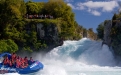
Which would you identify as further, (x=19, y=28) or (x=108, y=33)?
(x=108, y=33)

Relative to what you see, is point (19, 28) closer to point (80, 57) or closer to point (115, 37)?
point (80, 57)

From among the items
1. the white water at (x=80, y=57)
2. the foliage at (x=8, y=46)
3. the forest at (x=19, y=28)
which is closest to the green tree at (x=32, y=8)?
the forest at (x=19, y=28)

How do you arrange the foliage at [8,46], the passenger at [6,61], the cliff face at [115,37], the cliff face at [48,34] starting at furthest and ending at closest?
the cliff face at [48,34] → the cliff face at [115,37] → the foliage at [8,46] → the passenger at [6,61]

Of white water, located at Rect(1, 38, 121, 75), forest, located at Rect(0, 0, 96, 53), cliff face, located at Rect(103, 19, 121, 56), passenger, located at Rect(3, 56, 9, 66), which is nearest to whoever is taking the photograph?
passenger, located at Rect(3, 56, 9, 66)

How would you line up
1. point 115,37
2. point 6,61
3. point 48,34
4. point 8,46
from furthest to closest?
point 48,34 → point 115,37 → point 8,46 → point 6,61

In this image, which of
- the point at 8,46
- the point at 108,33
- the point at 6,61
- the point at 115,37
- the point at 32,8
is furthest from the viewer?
the point at 32,8

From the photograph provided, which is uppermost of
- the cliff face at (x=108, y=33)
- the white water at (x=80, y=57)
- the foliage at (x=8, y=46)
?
the cliff face at (x=108, y=33)

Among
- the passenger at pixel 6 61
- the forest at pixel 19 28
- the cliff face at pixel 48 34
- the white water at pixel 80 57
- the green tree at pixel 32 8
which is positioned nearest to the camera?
the passenger at pixel 6 61

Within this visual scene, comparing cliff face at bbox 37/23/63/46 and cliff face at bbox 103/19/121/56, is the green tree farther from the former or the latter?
cliff face at bbox 103/19/121/56

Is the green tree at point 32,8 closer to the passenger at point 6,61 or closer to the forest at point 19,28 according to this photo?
the forest at point 19,28

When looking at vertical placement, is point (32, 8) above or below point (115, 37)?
above

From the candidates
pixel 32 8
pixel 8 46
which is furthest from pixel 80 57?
pixel 32 8

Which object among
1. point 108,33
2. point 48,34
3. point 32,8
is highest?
point 32,8

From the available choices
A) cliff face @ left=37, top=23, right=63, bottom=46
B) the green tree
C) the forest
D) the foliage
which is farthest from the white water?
the green tree
